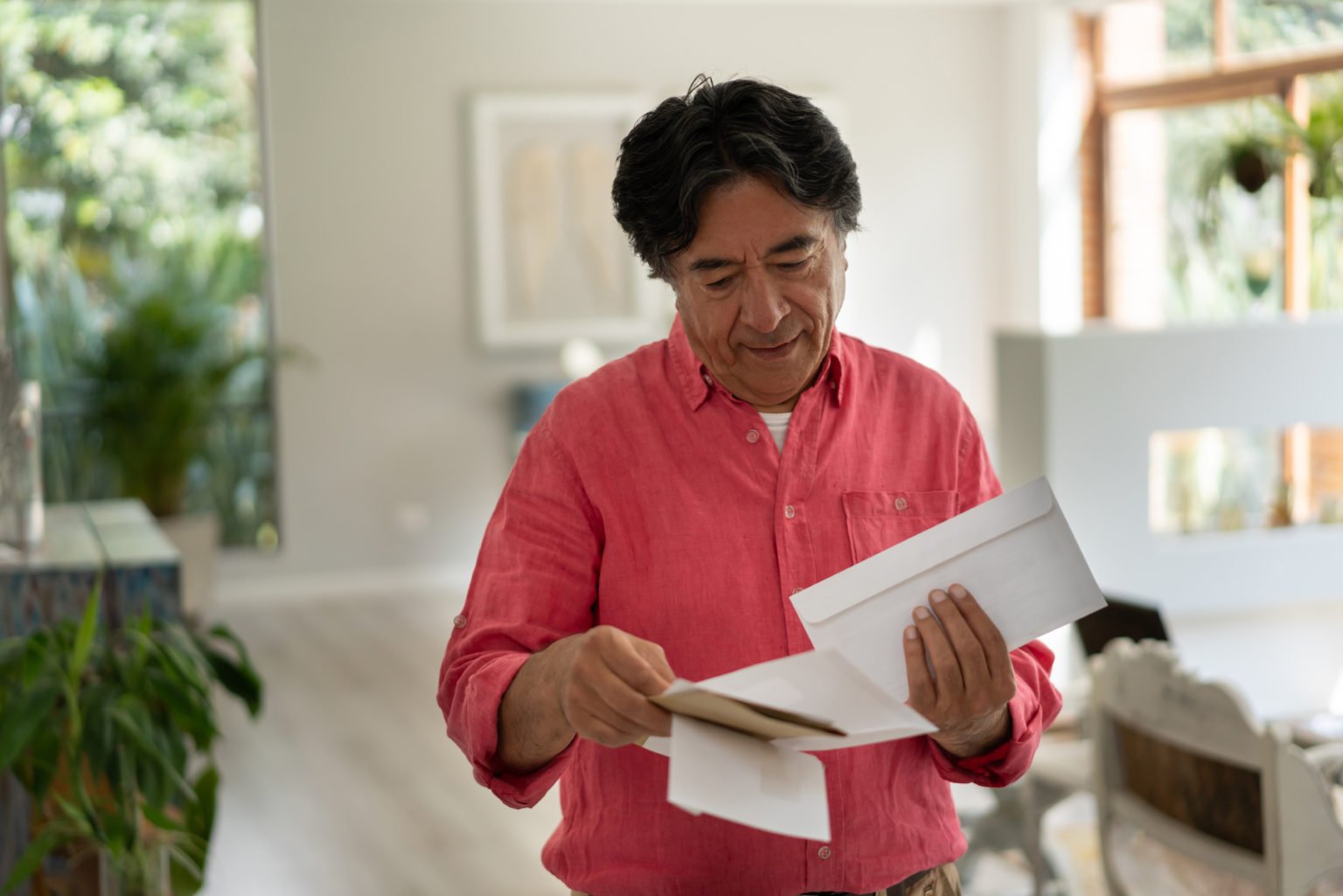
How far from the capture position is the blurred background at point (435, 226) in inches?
264

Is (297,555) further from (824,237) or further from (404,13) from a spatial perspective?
(824,237)

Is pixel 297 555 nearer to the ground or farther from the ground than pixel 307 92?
nearer to the ground

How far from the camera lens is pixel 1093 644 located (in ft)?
10.7

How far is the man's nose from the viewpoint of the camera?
1280 millimetres

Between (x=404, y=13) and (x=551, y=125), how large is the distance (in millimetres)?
926

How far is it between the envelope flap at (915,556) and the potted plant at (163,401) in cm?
574

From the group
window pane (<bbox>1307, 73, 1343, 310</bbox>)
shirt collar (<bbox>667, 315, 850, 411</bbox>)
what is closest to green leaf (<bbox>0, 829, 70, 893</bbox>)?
shirt collar (<bbox>667, 315, 850, 411</bbox>)

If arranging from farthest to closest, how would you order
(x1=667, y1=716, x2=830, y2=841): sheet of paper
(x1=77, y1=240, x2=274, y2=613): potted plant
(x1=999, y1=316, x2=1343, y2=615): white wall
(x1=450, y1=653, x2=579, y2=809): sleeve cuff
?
1. (x1=77, y1=240, x2=274, y2=613): potted plant
2. (x1=999, y1=316, x2=1343, y2=615): white wall
3. (x1=450, y1=653, x2=579, y2=809): sleeve cuff
4. (x1=667, y1=716, x2=830, y2=841): sheet of paper

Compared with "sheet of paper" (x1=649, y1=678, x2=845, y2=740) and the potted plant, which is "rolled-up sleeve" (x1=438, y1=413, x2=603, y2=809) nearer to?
"sheet of paper" (x1=649, y1=678, x2=845, y2=740)

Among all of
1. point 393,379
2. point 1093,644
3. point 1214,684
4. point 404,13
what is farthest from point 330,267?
point 1214,684

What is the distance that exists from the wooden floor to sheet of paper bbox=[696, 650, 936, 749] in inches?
107

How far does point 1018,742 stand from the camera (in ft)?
4.23

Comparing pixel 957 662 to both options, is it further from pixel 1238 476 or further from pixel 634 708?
pixel 1238 476

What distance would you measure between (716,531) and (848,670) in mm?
272
